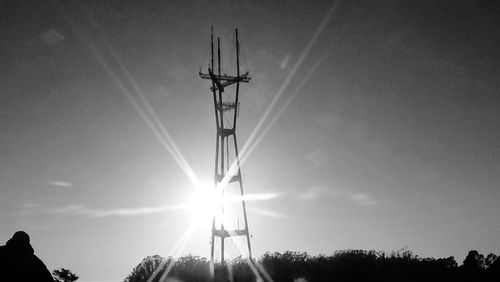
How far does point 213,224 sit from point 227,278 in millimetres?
6110

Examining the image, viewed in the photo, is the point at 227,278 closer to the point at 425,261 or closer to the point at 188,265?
the point at 188,265

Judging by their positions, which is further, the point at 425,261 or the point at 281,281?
the point at 425,261

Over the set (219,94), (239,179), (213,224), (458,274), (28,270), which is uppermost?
(219,94)

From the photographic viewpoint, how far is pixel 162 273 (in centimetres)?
1742

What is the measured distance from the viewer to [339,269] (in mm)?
17922

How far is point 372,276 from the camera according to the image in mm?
17062

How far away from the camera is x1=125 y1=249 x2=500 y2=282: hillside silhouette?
17.0 metres

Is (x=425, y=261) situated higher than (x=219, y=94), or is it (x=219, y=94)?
(x=219, y=94)

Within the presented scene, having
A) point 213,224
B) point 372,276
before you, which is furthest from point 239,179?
point 372,276

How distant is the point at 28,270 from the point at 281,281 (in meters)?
12.9

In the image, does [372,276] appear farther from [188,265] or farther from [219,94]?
[219,94]

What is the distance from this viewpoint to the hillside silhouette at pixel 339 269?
55.7 ft

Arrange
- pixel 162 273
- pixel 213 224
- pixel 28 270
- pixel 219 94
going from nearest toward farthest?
pixel 28 270
pixel 162 273
pixel 213 224
pixel 219 94

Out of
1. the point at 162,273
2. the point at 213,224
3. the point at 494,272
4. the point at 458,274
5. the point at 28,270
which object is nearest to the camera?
the point at 28,270
